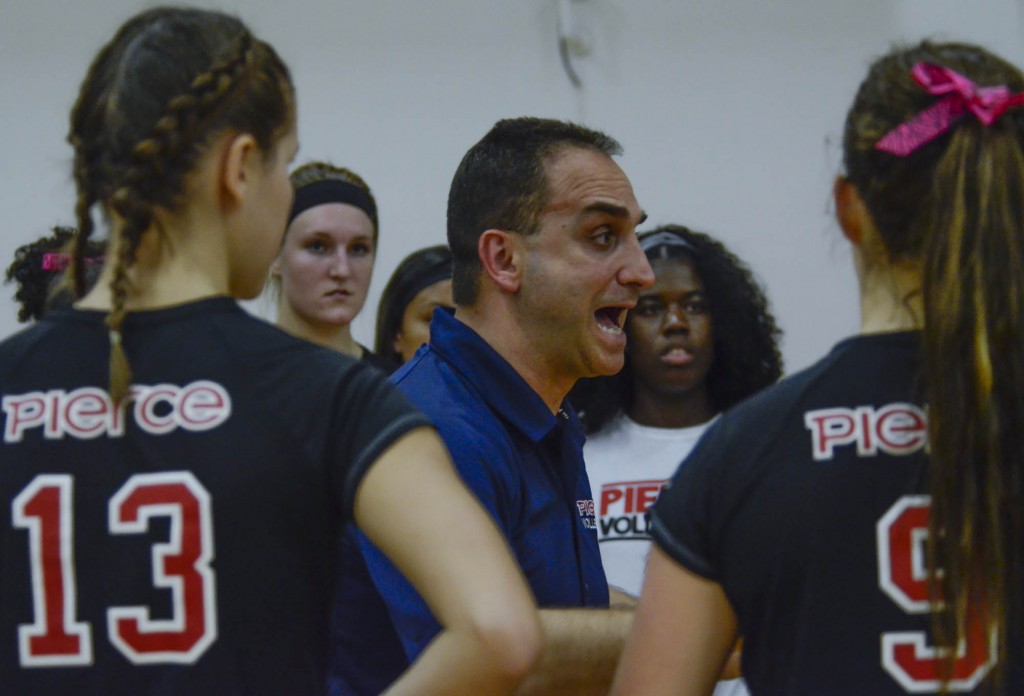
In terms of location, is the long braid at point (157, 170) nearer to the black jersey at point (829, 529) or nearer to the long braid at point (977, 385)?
the black jersey at point (829, 529)

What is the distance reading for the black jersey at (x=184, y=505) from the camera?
1.29m

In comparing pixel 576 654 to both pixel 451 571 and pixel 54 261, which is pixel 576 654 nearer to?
pixel 451 571

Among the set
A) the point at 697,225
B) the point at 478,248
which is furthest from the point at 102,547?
the point at 697,225

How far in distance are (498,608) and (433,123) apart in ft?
11.4

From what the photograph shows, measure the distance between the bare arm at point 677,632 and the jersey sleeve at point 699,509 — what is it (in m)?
0.01

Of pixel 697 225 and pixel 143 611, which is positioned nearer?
pixel 143 611

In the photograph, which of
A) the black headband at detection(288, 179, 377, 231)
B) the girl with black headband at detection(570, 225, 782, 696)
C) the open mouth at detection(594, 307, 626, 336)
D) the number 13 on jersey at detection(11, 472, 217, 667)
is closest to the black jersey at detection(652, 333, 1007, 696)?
the number 13 on jersey at detection(11, 472, 217, 667)

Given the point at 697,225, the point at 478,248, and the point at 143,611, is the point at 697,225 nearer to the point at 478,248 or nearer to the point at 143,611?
the point at 478,248

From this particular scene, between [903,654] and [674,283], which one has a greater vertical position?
[674,283]

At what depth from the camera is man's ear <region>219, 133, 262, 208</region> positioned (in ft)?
4.47

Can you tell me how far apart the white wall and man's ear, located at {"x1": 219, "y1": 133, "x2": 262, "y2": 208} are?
313cm

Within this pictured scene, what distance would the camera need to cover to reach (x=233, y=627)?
1296 millimetres

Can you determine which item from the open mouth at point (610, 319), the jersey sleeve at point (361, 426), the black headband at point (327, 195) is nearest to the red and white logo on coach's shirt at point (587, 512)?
the open mouth at point (610, 319)

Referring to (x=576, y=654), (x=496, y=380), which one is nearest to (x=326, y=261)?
(x=496, y=380)
